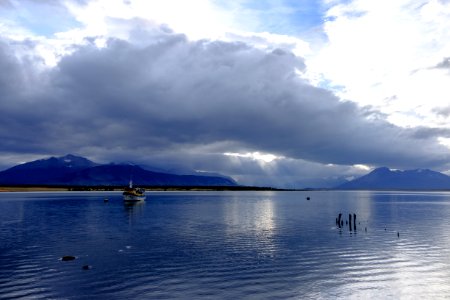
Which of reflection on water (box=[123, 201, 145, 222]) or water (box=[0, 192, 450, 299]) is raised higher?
reflection on water (box=[123, 201, 145, 222])

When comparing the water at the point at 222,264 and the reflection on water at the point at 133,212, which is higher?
the reflection on water at the point at 133,212

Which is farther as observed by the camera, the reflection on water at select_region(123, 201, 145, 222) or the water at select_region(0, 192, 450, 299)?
the reflection on water at select_region(123, 201, 145, 222)

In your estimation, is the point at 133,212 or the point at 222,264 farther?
the point at 133,212

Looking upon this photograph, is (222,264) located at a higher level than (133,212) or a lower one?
lower

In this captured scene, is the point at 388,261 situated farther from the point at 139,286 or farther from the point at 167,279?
the point at 139,286

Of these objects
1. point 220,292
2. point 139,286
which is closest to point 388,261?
point 220,292

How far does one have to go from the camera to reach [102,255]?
5272 centimetres

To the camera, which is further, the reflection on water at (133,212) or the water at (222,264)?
the reflection on water at (133,212)

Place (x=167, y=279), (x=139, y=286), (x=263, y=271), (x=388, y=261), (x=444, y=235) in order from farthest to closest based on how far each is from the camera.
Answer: (x=444, y=235) < (x=388, y=261) < (x=263, y=271) < (x=167, y=279) < (x=139, y=286)

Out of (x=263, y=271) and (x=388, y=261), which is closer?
(x=263, y=271)

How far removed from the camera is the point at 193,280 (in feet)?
131

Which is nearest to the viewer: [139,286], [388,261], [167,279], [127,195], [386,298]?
[386,298]

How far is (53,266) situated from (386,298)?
35704mm

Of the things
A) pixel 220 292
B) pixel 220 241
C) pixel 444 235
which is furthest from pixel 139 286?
pixel 444 235
